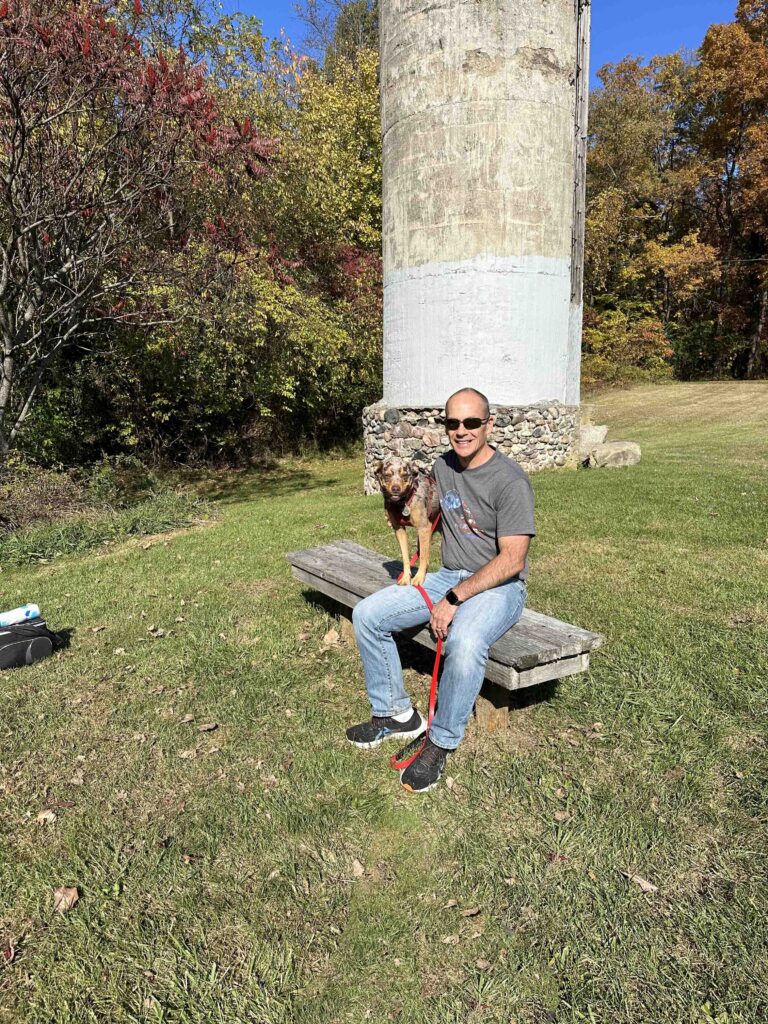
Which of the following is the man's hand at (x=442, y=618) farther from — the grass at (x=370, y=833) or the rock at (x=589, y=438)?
the rock at (x=589, y=438)

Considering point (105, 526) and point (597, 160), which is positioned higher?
point (597, 160)

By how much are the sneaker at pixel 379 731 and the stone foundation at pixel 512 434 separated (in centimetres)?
795

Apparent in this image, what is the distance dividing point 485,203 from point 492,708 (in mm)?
9414

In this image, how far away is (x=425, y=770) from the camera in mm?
3096

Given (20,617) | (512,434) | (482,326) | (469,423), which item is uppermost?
(482,326)

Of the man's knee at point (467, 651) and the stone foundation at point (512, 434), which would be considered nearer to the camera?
the man's knee at point (467, 651)

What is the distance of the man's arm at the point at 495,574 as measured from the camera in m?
3.17

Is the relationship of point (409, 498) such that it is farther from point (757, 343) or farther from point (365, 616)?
point (757, 343)

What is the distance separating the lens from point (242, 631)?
5109mm

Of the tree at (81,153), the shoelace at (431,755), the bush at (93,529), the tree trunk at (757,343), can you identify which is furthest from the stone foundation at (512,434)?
the tree trunk at (757,343)

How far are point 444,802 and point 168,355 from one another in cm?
1437

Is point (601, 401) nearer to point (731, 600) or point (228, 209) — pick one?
point (228, 209)

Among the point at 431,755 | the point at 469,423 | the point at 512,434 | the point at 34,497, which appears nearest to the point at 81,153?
the point at 34,497

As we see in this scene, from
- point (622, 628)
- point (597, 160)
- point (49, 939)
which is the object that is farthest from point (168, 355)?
point (597, 160)
